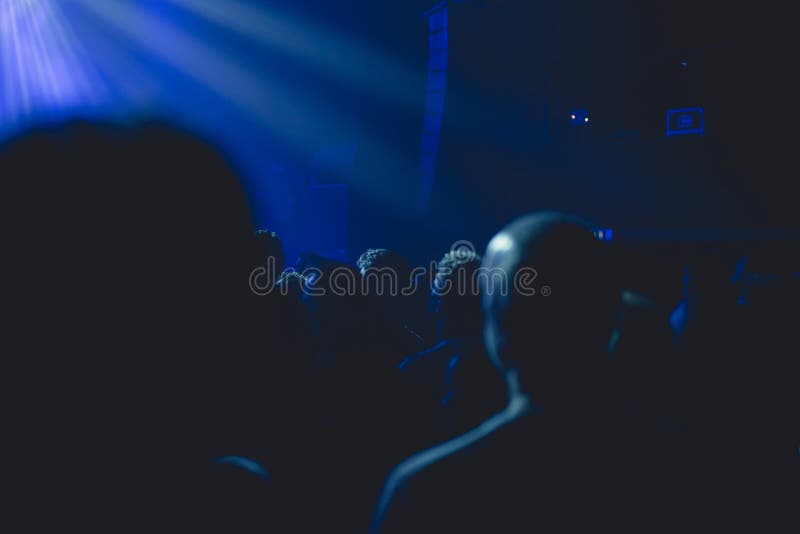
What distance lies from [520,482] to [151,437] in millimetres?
642

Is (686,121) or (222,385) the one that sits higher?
(686,121)

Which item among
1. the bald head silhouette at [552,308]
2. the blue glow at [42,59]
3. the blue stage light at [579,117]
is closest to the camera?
the bald head silhouette at [552,308]

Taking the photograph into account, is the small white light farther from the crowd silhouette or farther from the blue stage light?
the blue stage light

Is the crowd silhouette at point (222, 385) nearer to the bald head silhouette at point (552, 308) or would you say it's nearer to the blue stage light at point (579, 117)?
the bald head silhouette at point (552, 308)

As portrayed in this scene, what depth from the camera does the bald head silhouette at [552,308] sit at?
1046mm

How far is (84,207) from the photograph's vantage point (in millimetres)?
837

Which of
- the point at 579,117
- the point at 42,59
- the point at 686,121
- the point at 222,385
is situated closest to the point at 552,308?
the point at 222,385

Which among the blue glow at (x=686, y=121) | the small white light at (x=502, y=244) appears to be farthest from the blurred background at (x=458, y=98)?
the small white light at (x=502, y=244)

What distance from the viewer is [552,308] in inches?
41.2

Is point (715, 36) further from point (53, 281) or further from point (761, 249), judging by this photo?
point (53, 281)

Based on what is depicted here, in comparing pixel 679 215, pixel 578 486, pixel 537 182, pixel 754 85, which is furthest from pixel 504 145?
pixel 578 486

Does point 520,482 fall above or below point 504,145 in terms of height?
below

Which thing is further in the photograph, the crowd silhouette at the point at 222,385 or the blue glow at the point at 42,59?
the blue glow at the point at 42,59

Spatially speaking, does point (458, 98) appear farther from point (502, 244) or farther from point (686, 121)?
point (502, 244)
